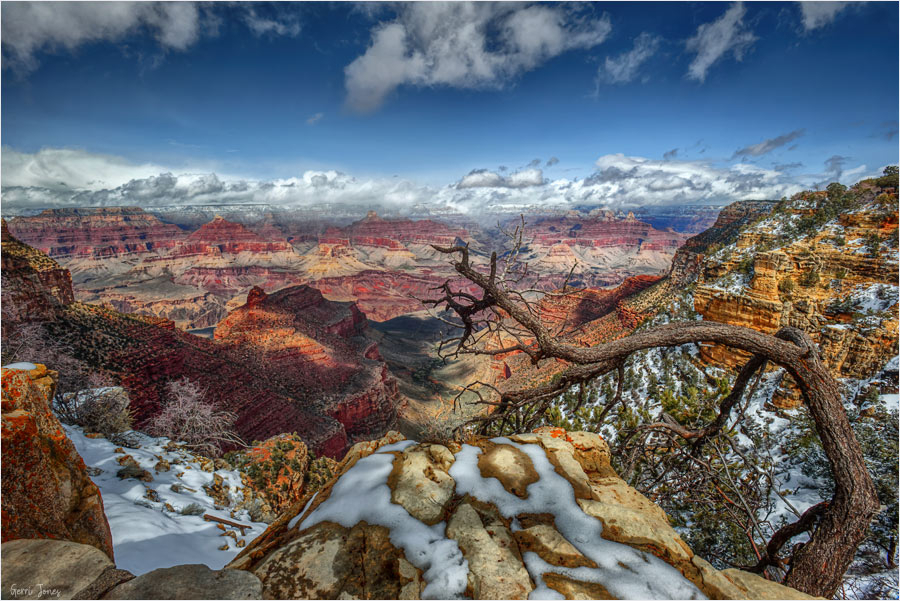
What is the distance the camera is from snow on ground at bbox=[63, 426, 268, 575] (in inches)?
143

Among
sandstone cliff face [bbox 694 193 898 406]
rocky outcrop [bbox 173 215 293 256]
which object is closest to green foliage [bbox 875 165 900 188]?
sandstone cliff face [bbox 694 193 898 406]

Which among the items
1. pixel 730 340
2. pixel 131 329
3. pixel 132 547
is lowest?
pixel 131 329

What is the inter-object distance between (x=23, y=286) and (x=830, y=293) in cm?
4080

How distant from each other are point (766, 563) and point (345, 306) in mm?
69773

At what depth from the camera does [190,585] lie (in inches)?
80.4

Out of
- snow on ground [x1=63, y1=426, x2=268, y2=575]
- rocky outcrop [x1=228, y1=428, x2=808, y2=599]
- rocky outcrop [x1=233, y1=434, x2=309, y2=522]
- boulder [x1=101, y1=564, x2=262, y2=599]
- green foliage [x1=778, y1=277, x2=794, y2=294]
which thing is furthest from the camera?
green foliage [x1=778, y1=277, x2=794, y2=294]

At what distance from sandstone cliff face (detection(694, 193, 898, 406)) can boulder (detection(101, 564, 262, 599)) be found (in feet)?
47.0

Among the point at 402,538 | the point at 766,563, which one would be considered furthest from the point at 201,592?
the point at 766,563

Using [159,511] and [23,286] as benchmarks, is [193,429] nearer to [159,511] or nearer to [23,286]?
[159,511]

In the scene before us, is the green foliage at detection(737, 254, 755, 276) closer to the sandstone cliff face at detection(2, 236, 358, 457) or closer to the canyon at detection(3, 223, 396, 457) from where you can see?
the sandstone cliff face at detection(2, 236, 358, 457)

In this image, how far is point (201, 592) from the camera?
81.0 inches

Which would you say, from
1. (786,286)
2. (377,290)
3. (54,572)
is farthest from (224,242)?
(54,572)

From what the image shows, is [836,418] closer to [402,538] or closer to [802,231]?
[402,538]

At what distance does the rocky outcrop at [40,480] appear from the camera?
8.24ft
